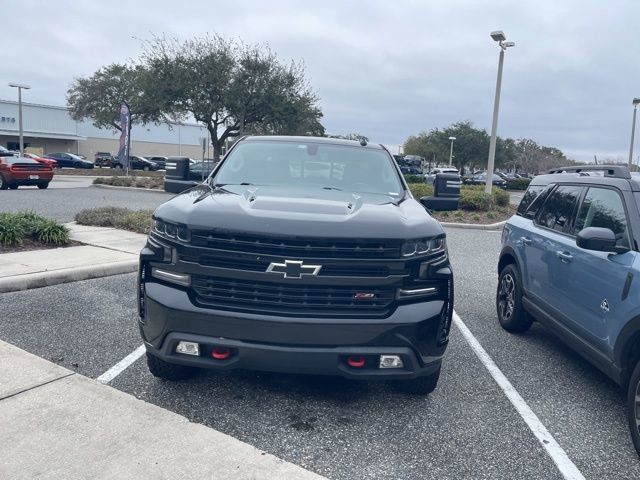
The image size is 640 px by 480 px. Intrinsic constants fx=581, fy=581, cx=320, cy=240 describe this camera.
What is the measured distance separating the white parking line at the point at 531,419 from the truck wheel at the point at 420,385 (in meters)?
0.63

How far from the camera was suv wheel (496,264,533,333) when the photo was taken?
5.83 metres

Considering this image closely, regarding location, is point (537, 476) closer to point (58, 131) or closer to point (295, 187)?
point (295, 187)

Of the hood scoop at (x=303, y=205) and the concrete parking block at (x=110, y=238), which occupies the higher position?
the hood scoop at (x=303, y=205)

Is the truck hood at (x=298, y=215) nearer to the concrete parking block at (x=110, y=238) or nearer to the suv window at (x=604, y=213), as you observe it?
the suv window at (x=604, y=213)

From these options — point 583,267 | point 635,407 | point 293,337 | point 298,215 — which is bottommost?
point 635,407

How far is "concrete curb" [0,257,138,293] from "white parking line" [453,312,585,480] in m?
4.59

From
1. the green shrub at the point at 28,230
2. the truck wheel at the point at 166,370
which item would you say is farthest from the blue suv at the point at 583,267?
the green shrub at the point at 28,230

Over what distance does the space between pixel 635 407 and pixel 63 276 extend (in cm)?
611

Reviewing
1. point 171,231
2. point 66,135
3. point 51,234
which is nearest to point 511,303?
point 171,231

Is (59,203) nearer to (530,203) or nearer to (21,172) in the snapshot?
(21,172)

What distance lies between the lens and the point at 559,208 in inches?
211

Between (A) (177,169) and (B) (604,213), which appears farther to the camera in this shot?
(A) (177,169)

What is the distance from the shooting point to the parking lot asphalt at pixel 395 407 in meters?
3.36

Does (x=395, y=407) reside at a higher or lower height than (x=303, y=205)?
lower
